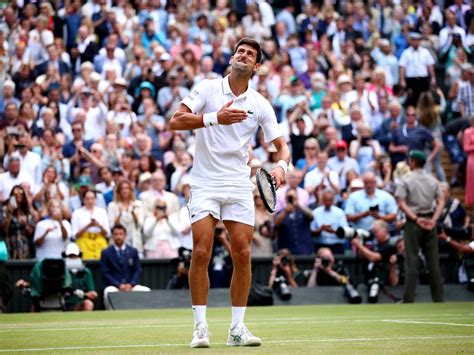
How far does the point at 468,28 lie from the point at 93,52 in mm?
9197

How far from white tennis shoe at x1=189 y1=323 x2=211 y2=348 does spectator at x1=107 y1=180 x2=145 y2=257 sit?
397 inches

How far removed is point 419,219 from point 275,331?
7227mm

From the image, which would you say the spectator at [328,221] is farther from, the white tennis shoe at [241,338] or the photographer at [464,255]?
the white tennis shoe at [241,338]

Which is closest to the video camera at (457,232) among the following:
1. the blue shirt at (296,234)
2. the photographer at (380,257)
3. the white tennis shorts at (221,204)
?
the photographer at (380,257)

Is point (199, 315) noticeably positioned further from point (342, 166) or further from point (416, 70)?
point (416, 70)

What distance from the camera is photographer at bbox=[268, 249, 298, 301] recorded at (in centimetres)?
1845

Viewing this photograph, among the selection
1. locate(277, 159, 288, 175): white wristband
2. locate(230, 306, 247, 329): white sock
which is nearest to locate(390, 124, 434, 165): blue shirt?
locate(277, 159, 288, 175): white wristband

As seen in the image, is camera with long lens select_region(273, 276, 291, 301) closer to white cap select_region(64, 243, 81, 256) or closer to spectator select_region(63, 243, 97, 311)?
spectator select_region(63, 243, 97, 311)

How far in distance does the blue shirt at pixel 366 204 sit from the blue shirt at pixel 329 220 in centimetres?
59

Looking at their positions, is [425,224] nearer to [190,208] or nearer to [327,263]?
[327,263]

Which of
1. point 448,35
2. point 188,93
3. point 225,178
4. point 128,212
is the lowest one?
point 225,178

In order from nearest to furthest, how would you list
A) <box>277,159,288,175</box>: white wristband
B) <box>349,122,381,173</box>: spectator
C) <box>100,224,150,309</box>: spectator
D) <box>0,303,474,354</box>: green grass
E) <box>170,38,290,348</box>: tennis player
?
1. <box>0,303,474,354</box>: green grass
2. <box>170,38,290,348</box>: tennis player
3. <box>277,159,288,175</box>: white wristband
4. <box>100,224,150,309</box>: spectator
5. <box>349,122,381,173</box>: spectator

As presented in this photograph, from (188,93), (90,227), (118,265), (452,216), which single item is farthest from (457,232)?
(90,227)

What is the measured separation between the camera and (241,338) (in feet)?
29.7
